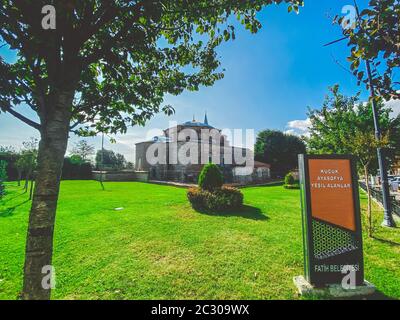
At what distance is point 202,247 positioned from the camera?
6250mm

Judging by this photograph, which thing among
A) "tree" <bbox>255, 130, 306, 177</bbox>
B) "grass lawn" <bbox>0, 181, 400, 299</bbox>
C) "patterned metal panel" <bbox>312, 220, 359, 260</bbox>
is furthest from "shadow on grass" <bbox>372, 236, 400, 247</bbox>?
"tree" <bbox>255, 130, 306, 177</bbox>

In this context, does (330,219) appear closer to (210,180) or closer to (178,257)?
(178,257)

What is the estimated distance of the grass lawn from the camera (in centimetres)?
410

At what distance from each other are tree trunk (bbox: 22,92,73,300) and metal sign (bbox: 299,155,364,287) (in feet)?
13.6

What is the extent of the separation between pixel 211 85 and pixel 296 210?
9.48 meters

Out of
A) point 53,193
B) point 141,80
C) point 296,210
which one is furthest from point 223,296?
point 296,210

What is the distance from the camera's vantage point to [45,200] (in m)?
2.33

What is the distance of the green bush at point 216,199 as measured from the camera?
427 inches

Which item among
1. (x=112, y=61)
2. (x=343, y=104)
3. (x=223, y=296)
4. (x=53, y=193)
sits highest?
(x=343, y=104)

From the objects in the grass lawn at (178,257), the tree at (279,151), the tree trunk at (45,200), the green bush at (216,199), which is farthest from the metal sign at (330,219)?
the tree at (279,151)

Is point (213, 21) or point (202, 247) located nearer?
point (213, 21)

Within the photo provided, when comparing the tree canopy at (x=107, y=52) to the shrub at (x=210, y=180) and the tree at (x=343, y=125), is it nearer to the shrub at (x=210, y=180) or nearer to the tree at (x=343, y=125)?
the shrub at (x=210, y=180)

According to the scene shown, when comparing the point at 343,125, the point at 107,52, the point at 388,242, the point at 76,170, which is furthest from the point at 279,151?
the point at 107,52
